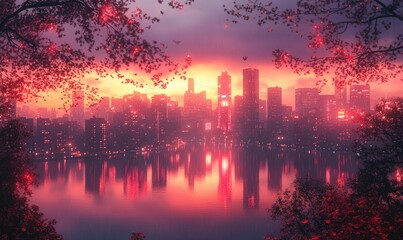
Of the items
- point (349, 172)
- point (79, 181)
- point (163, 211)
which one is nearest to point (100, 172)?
point (79, 181)

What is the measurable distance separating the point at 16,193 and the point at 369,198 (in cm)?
1100

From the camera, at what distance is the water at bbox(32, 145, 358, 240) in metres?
37.9

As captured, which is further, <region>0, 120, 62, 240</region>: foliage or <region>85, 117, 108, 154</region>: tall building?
<region>85, 117, 108, 154</region>: tall building

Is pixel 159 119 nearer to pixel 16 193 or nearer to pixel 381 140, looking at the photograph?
pixel 16 193

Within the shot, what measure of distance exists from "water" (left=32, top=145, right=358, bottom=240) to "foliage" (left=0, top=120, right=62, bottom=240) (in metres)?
22.6

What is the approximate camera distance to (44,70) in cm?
783

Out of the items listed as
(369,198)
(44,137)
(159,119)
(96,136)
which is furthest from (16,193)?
(159,119)

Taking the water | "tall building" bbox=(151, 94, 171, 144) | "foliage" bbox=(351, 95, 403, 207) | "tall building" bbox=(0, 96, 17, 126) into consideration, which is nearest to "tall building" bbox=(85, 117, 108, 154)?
the water

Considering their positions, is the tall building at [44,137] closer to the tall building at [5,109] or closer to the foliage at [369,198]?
the tall building at [5,109]

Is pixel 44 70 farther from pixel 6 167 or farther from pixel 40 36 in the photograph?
pixel 6 167

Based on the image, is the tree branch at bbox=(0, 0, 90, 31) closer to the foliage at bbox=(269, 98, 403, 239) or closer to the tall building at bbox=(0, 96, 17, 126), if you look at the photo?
the tall building at bbox=(0, 96, 17, 126)

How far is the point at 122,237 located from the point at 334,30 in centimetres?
3229

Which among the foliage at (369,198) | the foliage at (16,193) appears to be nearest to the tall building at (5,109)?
the foliage at (16,193)

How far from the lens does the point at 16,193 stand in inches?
501
